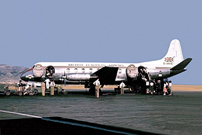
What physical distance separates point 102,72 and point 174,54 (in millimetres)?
17810

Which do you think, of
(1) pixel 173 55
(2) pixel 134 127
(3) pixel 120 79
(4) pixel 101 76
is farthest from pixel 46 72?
(2) pixel 134 127

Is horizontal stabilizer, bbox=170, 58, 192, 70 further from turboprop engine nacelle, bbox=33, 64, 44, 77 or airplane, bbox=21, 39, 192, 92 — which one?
turboprop engine nacelle, bbox=33, 64, 44, 77

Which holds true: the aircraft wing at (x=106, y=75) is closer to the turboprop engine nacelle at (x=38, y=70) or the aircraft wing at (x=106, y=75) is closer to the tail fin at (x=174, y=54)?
the turboprop engine nacelle at (x=38, y=70)

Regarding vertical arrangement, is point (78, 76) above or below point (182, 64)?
below

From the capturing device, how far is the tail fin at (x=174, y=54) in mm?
54000

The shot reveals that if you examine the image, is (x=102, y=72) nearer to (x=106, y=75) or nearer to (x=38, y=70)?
(x=106, y=75)

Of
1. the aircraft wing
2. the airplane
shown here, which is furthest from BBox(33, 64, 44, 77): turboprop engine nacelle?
the aircraft wing

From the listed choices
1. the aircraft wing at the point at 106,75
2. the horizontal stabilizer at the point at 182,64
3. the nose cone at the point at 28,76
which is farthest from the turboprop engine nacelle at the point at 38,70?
the horizontal stabilizer at the point at 182,64

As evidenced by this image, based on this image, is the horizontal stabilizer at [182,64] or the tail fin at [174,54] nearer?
the horizontal stabilizer at [182,64]

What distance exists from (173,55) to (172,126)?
4438 centimetres

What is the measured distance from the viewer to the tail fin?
54000mm

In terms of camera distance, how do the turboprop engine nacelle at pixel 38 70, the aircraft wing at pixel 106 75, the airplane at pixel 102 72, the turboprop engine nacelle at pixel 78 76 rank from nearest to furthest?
the aircraft wing at pixel 106 75 → the turboprop engine nacelle at pixel 78 76 → the airplane at pixel 102 72 → the turboprop engine nacelle at pixel 38 70

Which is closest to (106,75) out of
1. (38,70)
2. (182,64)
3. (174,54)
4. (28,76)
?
(38,70)

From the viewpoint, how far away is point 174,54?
5509 cm
